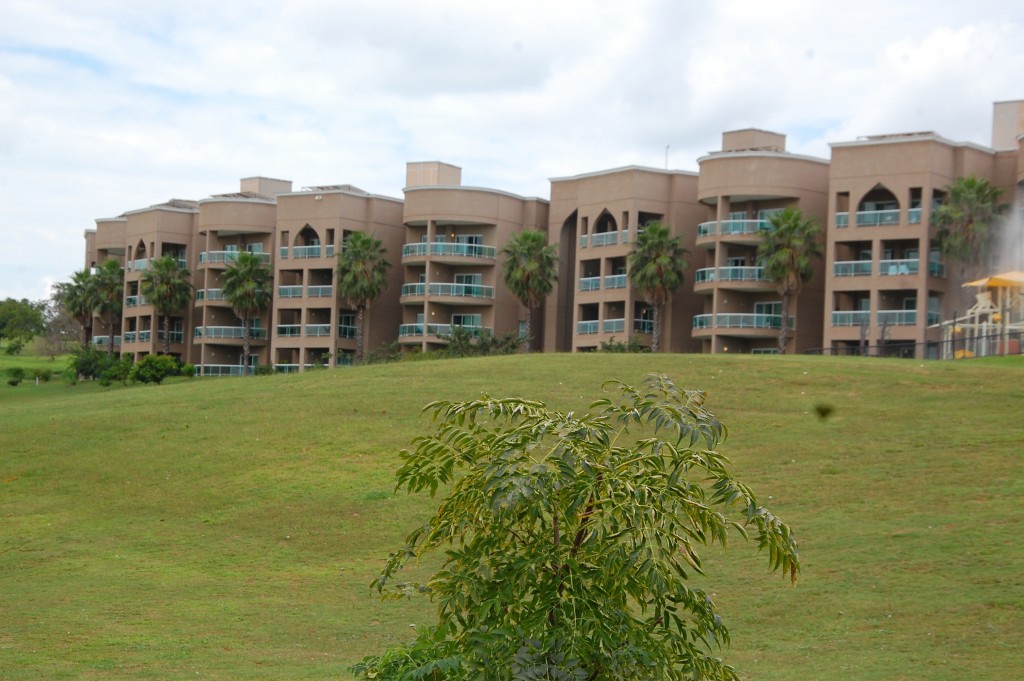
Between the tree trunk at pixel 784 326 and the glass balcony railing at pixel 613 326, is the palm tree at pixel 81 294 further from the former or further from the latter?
the tree trunk at pixel 784 326

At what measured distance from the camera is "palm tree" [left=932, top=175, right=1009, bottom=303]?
5509cm

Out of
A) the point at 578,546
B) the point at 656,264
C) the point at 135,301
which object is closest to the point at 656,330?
the point at 656,264

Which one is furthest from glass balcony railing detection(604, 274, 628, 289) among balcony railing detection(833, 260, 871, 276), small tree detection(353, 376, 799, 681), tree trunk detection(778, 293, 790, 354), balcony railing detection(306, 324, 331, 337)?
small tree detection(353, 376, 799, 681)

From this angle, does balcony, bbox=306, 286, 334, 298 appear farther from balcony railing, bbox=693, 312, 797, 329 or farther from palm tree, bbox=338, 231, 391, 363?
balcony railing, bbox=693, 312, 797, 329

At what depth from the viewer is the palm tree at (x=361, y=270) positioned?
69.7 m

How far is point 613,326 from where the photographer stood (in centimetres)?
6706

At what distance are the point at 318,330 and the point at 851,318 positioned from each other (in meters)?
33.1

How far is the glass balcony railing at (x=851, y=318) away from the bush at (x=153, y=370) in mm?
37831

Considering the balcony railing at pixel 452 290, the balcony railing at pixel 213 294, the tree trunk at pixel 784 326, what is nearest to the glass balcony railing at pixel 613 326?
the balcony railing at pixel 452 290

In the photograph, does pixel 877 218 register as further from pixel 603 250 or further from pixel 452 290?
pixel 452 290

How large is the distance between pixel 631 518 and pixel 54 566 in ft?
53.3

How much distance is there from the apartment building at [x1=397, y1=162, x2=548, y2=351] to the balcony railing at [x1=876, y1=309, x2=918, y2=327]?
23222mm

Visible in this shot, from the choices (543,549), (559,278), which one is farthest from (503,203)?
(543,549)

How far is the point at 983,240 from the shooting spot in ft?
180
